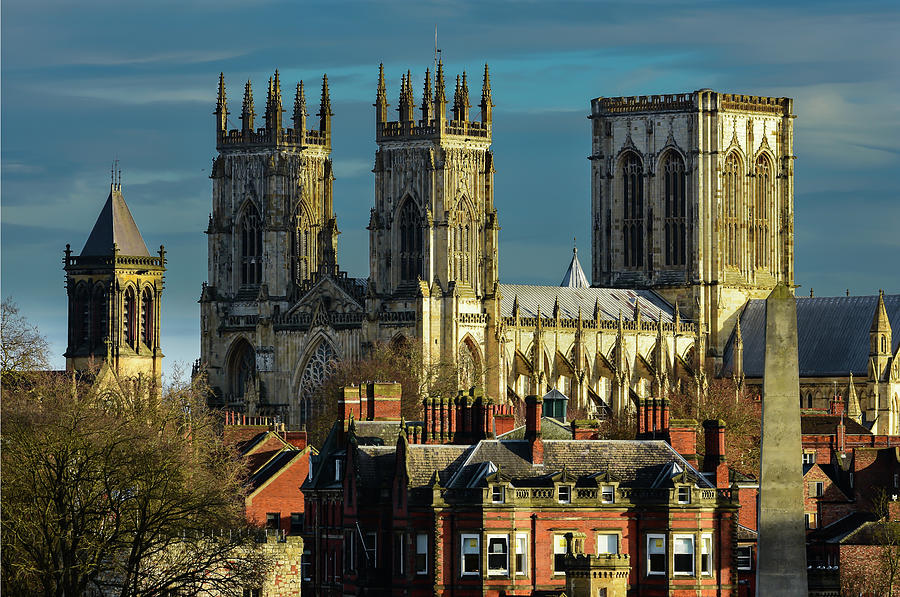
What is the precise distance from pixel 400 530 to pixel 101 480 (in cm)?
760

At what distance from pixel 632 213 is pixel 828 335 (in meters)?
15.8

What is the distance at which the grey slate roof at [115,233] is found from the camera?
14650cm

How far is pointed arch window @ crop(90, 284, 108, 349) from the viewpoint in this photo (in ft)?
477

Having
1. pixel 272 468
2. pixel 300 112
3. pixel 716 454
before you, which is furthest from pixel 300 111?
pixel 716 454

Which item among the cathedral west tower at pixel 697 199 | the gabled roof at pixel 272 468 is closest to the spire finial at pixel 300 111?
the cathedral west tower at pixel 697 199

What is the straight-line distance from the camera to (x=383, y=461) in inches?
Result: 2643

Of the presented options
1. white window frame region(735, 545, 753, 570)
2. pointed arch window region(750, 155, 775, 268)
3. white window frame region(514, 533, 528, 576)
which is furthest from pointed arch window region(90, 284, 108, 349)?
white window frame region(514, 533, 528, 576)

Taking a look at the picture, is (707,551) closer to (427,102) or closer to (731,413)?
(731,413)

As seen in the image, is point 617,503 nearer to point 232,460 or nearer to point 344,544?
point 344,544

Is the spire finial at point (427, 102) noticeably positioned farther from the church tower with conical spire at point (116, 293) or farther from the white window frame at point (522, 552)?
the white window frame at point (522, 552)

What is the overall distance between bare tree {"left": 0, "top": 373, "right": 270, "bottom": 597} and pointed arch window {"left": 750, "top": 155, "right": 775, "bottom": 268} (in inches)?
3926

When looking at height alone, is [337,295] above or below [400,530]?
above

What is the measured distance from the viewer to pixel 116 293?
14600 cm

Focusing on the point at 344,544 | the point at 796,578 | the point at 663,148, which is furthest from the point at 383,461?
the point at 663,148
